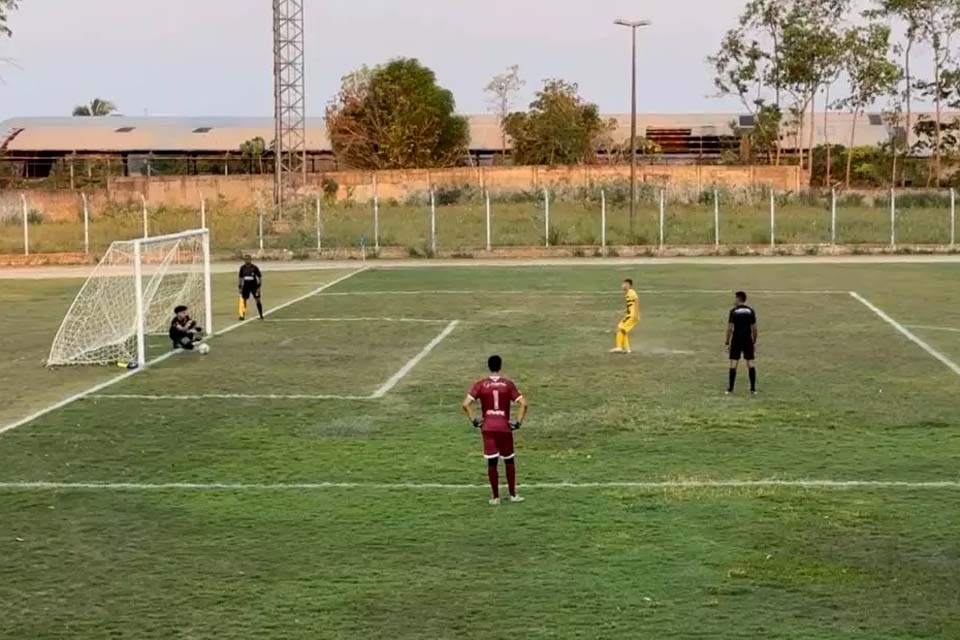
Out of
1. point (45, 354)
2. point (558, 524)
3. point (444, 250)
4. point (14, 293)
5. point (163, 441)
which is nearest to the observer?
point (558, 524)

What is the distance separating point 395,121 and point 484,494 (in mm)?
69563

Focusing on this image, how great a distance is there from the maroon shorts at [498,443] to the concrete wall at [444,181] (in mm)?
56288

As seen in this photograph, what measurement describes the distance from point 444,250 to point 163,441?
32.5 m

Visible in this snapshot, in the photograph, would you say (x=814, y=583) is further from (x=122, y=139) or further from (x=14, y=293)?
(x=122, y=139)

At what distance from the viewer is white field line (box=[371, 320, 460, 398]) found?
2052 centimetres

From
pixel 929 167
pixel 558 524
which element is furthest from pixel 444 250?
pixel 929 167

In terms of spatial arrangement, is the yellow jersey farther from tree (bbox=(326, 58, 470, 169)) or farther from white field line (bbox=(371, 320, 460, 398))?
tree (bbox=(326, 58, 470, 169))

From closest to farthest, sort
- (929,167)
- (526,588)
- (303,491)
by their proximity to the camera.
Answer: (526,588)
(303,491)
(929,167)

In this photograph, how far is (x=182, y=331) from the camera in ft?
81.7

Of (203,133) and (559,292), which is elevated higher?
(203,133)

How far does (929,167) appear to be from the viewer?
80.2 m

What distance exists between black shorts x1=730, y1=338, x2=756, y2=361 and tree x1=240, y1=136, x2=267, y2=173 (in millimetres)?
62052

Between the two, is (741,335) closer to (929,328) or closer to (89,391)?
(929,328)

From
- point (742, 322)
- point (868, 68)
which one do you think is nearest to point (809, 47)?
point (868, 68)
